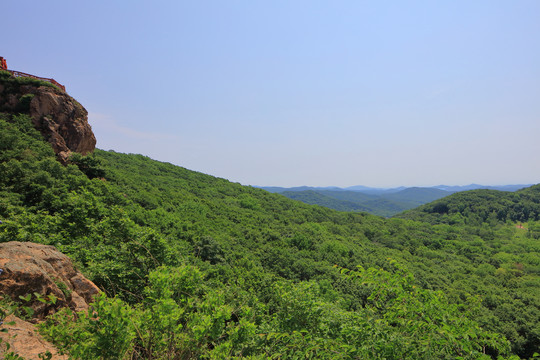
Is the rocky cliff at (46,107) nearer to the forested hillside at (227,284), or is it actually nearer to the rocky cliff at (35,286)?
the forested hillside at (227,284)

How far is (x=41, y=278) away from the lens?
5.64 m

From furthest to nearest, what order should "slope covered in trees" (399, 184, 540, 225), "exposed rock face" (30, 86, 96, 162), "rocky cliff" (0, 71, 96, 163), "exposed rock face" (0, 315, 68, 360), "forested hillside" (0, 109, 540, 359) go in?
1. "slope covered in trees" (399, 184, 540, 225)
2. "exposed rock face" (30, 86, 96, 162)
3. "rocky cliff" (0, 71, 96, 163)
4. "forested hillside" (0, 109, 540, 359)
5. "exposed rock face" (0, 315, 68, 360)

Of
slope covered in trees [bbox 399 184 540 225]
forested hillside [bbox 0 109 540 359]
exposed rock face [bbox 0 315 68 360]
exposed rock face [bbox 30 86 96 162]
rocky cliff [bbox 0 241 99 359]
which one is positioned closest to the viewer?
exposed rock face [bbox 0 315 68 360]

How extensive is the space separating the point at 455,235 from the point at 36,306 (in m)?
82.1

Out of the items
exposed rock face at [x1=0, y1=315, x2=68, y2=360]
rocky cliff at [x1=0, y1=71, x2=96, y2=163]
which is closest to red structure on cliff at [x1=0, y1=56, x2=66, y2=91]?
rocky cliff at [x1=0, y1=71, x2=96, y2=163]

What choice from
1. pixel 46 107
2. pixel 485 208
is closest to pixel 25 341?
pixel 46 107

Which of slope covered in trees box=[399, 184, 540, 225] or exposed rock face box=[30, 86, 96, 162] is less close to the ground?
exposed rock face box=[30, 86, 96, 162]

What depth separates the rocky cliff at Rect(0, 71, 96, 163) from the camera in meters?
18.9

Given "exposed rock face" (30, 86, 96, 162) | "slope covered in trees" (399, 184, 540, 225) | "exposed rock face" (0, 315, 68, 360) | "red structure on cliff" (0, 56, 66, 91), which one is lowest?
"slope covered in trees" (399, 184, 540, 225)

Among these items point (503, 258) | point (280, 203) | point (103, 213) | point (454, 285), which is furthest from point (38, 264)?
point (503, 258)

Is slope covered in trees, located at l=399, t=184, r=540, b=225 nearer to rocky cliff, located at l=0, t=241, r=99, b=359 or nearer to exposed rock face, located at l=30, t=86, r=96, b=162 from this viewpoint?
exposed rock face, located at l=30, t=86, r=96, b=162

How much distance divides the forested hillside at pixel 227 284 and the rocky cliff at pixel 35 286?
422 millimetres

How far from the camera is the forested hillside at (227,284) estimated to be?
4582mm

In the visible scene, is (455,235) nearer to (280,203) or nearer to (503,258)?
(503,258)
